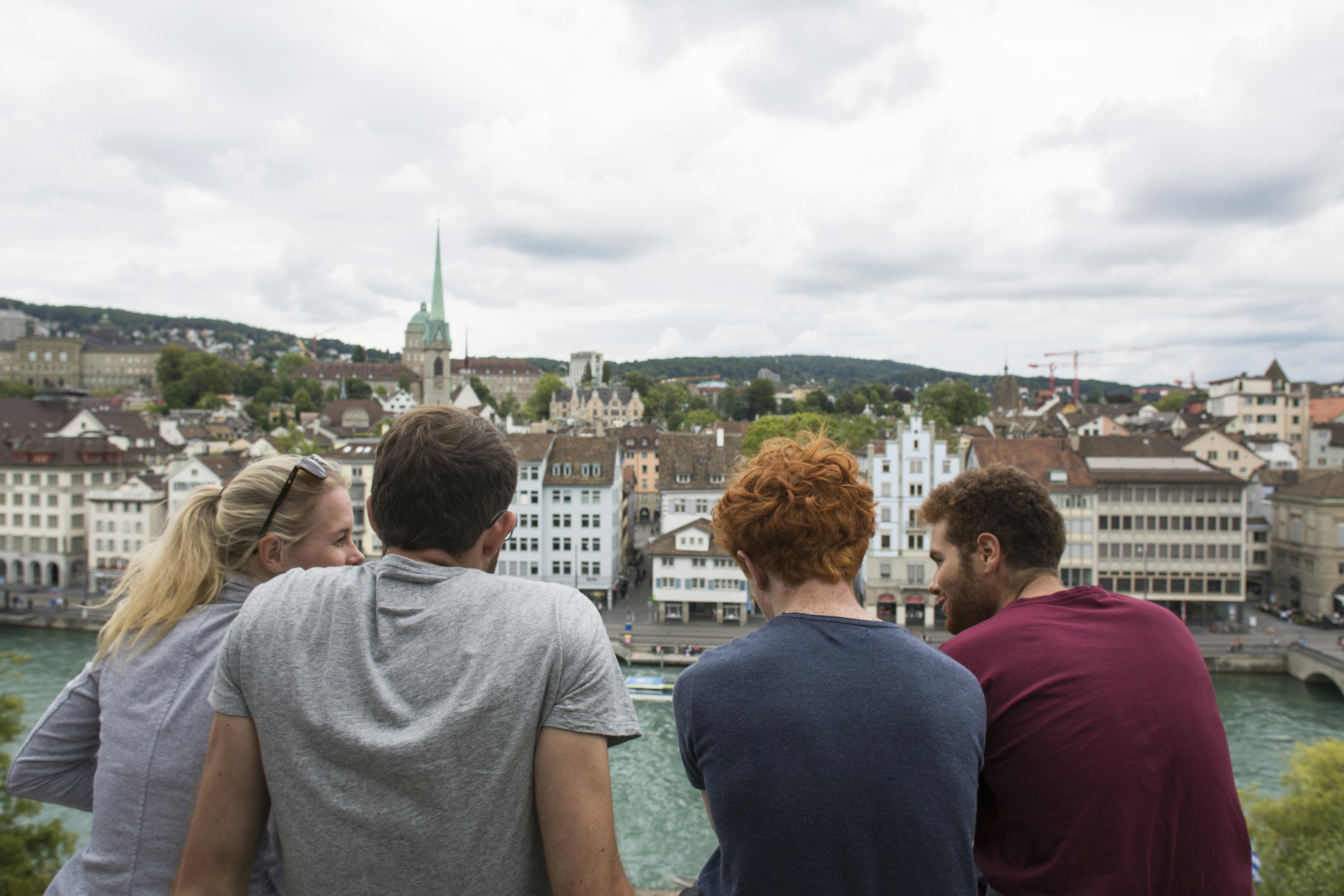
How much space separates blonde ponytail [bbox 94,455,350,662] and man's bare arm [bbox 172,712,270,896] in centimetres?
80

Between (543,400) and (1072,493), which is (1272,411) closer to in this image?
(1072,493)

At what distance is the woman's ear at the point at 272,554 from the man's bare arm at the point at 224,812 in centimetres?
89

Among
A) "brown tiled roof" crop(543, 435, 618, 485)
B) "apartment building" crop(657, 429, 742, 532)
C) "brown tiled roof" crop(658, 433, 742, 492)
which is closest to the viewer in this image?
"brown tiled roof" crop(543, 435, 618, 485)

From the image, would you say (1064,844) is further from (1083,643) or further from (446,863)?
(446,863)

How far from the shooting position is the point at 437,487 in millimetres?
1978

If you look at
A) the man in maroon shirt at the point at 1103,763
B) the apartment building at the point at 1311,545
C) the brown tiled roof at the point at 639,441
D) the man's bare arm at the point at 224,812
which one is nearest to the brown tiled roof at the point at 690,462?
the brown tiled roof at the point at 639,441

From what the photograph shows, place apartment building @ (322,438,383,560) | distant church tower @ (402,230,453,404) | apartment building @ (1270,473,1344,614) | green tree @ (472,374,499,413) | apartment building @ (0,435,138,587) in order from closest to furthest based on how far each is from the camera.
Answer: apartment building @ (1270,473,1344,614)
apartment building @ (322,438,383,560)
apartment building @ (0,435,138,587)
distant church tower @ (402,230,453,404)
green tree @ (472,374,499,413)

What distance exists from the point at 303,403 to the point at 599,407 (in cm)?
4016

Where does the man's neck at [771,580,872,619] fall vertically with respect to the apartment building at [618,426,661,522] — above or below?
above

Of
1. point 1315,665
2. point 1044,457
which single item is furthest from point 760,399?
point 1315,665

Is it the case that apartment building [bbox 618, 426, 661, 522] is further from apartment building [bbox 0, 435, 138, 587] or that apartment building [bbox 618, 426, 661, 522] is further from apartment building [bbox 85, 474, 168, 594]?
apartment building [bbox 0, 435, 138, 587]

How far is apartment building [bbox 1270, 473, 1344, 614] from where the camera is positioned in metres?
36.4

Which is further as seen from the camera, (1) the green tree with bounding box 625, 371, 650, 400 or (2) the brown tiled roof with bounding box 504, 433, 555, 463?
(1) the green tree with bounding box 625, 371, 650, 400

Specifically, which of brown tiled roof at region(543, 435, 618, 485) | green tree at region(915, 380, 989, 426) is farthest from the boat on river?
green tree at region(915, 380, 989, 426)
